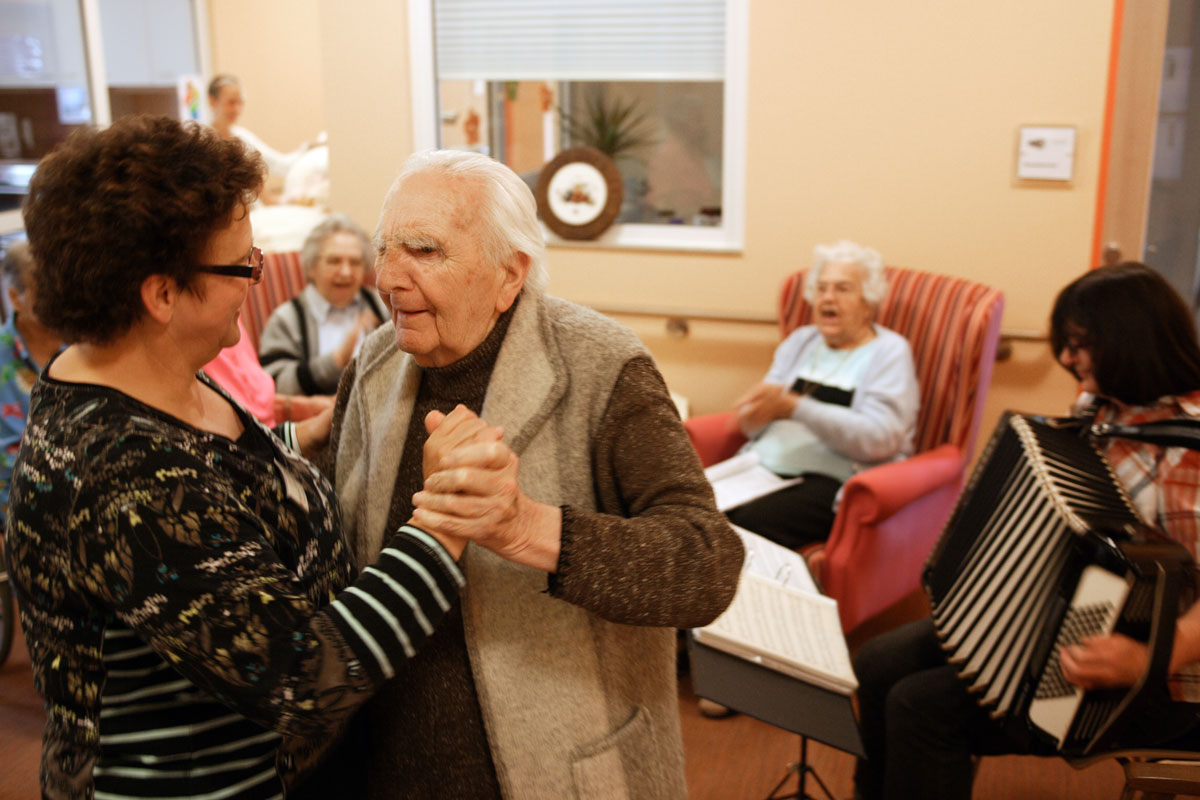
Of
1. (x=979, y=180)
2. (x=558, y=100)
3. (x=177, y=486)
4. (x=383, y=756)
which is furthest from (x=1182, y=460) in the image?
(x=558, y=100)

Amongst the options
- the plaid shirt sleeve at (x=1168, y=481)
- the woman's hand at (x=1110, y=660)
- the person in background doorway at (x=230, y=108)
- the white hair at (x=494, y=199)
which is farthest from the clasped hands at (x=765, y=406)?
the person in background doorway at (x=230, y=108)

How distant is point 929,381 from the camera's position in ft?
10.4

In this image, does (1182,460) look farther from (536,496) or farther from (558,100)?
(558,100)

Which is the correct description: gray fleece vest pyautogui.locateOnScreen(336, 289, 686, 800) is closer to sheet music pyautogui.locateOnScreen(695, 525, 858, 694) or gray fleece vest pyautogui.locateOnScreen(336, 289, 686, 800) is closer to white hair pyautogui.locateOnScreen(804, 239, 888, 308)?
sheet music pyautogui.locateOnScreen(695, 525, 858, 694)

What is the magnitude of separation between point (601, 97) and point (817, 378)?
5.15 ft

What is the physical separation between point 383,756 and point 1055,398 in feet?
9.38

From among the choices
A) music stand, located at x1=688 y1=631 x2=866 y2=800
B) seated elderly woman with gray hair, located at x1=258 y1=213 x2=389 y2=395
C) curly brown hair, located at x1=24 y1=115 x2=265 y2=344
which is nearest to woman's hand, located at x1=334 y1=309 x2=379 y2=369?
seated elderly woman with gray hair, located at x1=258 y1=213 x2=389 y2=395

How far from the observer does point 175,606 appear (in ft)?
2.96

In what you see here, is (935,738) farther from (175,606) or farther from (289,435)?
(175,606)

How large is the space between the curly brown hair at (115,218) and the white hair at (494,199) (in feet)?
0.84

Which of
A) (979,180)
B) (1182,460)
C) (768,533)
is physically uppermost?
(979,180)

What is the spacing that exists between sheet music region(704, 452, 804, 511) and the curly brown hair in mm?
2045

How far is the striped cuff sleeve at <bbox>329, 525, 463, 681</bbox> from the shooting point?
960 mm

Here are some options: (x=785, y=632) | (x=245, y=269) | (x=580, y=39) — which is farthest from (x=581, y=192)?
(x=245, y=269)
